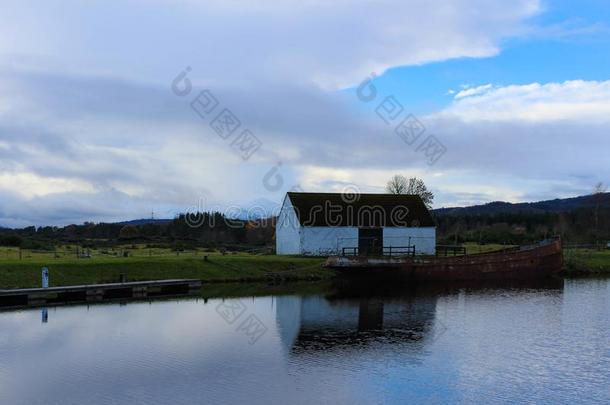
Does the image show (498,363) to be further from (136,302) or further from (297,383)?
(136,302)

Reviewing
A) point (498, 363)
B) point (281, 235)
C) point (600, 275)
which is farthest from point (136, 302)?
point (600, 275)

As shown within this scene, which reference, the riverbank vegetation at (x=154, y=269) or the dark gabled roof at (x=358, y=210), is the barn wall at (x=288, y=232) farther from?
the riverbank vegetation at (x=154, y=269)

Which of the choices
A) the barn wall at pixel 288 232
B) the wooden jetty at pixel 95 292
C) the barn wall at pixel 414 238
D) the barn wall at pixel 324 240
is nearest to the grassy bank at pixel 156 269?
the wooden jetty at pixel 95 292

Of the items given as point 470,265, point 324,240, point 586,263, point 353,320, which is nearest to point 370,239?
point 324,240

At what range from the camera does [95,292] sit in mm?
32344

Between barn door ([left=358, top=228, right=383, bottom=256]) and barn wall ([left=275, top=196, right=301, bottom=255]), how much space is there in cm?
509

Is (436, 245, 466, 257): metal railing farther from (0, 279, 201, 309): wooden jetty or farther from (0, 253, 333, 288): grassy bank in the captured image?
(0, 279, 201, 309): wooden jetty

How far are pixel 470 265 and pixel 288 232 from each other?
1600cm

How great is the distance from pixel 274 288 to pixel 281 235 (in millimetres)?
Result: 17816

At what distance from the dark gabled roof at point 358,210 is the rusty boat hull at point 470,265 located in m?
9.96

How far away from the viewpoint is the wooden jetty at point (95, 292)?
1192 inches

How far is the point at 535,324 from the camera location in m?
23.5

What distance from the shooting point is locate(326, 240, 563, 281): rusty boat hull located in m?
39.7

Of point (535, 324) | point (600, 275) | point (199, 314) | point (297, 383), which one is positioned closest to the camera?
point (297, 383)
